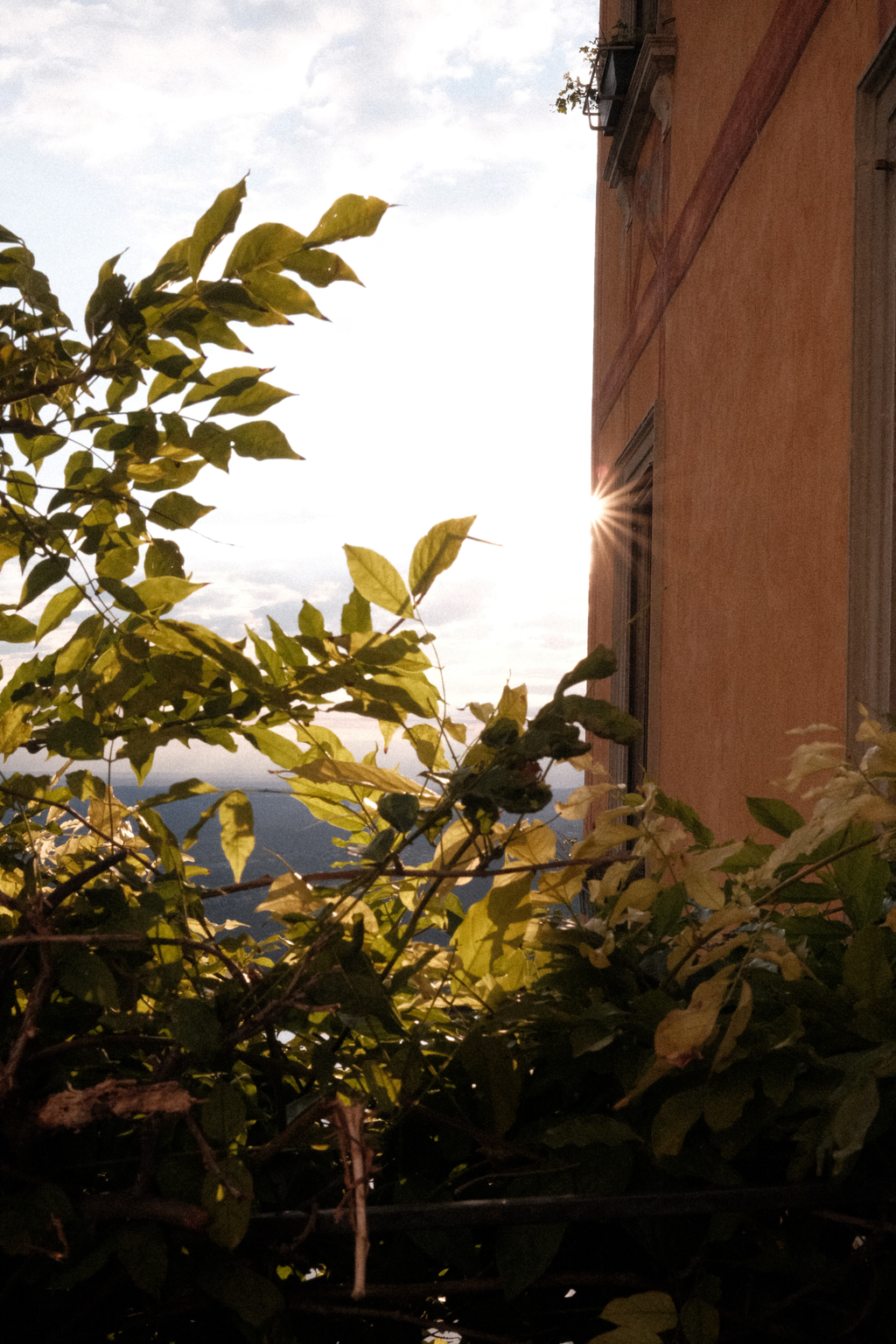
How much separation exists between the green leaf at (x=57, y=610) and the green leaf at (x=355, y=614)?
0.85 ft

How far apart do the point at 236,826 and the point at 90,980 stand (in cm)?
21

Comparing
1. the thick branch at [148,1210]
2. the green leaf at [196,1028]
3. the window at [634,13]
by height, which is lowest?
the thick branch at [148,1210]

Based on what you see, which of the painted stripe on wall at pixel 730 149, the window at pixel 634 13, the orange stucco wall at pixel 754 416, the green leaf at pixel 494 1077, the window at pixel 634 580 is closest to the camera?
the green leaf at pixel 494 1077

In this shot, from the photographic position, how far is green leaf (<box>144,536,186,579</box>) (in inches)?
37.3

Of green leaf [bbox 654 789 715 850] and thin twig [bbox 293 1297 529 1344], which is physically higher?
green leaf [bbox 654 789 715 850]

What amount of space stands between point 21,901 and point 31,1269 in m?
0.26

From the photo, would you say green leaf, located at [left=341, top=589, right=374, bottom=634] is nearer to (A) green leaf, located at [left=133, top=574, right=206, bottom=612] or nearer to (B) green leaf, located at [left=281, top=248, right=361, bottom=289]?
(A) green leaf, located at [left=133, top=574, right=206, bottom=612]

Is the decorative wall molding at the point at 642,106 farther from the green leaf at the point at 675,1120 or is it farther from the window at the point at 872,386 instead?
the green leaf at the point at 675,1120

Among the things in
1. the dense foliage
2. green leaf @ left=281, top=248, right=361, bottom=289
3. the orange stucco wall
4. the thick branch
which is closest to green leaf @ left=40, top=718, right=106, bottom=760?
the dense foliage

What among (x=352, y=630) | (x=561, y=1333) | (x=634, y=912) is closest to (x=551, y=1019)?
(x=634, y=912)

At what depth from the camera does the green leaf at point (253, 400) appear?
0.91 metres

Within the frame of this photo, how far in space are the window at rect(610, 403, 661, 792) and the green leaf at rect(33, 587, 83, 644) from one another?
13.5ft

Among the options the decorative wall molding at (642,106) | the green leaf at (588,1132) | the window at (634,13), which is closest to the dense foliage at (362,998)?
the green leaf at (588,1132)

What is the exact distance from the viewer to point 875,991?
2.41 feet
